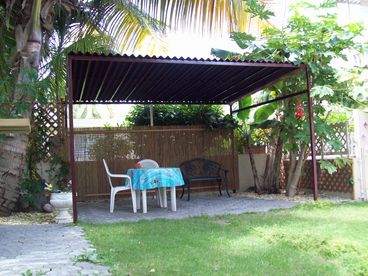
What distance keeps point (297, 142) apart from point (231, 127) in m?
2.27

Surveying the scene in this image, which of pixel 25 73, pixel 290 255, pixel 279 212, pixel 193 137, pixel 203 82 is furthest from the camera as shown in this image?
pixel 193 137

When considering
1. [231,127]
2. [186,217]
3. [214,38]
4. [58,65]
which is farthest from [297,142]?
[58,65]

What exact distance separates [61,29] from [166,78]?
300 cm

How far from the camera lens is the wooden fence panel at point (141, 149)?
34.2ft

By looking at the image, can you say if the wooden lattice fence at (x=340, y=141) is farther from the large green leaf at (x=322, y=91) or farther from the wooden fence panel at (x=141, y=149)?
the wooden fence panel at (x=141, y=149)

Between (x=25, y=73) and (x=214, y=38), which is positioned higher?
(x=214, y=38)

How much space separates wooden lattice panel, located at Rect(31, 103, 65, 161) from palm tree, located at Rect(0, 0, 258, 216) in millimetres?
533

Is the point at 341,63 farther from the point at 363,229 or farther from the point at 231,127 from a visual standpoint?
the point at 363,229

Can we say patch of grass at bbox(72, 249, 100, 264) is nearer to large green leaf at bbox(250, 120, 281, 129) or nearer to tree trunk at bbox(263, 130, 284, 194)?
large green leaf at bbox(250, 120, 281, 129)

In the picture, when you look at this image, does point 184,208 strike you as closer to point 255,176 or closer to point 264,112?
→ point 255,176

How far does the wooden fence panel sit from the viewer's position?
10.4 meters

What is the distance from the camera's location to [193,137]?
11539 millimetres

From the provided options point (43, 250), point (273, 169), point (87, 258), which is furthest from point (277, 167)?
point (87, 258)

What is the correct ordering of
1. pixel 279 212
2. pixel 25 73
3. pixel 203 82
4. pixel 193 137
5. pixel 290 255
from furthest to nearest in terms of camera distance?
pixel 193 137, pixel 203 82, pixel 279 212, pixel 25 73, pixel 290 255
